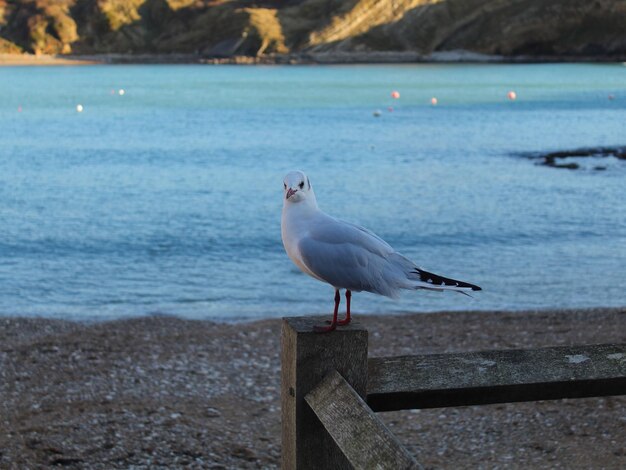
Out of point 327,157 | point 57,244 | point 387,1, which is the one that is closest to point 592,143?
point 327,157

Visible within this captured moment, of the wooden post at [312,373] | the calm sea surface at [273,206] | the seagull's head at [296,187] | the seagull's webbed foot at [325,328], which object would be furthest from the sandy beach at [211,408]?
the seagull's webbed foot at [325,328]

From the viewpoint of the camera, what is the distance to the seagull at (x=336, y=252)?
11.6 ft

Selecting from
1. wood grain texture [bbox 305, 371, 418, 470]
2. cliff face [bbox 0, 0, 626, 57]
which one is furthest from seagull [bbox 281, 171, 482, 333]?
cliff face [bbox 0, 0, 626, 57]

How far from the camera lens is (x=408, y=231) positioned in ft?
72.2

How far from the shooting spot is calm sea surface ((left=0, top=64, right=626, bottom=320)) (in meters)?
15.1

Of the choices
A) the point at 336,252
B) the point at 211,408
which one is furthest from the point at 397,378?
the point at 211,408

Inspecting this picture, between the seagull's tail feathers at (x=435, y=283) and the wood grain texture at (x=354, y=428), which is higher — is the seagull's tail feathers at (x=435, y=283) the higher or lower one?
the higher one

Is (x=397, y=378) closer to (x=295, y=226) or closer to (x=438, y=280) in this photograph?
(x=438, y=280)

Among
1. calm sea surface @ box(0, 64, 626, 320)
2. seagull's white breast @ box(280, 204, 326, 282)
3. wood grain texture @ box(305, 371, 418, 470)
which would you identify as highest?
seagull's white breast @ box(280, 204, 326, 282)

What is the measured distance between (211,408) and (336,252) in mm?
5100

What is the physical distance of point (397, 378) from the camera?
3.08m

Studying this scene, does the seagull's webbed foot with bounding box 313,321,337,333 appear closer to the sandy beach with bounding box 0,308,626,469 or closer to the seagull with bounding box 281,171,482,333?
the seagull with bounding box 281,171,482,333

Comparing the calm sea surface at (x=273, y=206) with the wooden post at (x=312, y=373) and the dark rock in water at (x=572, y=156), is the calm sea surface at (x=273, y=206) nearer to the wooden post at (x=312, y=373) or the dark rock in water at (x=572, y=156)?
the dark rock in water at (x=572, y=156)

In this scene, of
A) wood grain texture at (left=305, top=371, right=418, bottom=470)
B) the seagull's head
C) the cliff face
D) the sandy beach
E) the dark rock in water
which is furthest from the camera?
the cliff face
